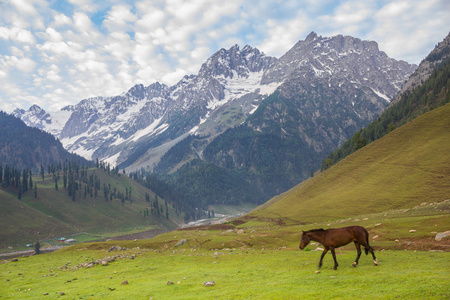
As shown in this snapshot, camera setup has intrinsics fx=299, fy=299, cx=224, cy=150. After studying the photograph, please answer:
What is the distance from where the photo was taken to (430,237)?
3538cm

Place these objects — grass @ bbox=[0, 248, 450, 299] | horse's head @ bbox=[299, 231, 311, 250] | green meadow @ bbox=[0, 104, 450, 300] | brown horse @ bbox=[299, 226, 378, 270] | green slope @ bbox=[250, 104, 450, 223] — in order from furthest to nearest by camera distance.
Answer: green slope @ bbox=[250, 104, 450, 223]
horse's head @ bbox=[299, 231, 311, 250]
brown horse @ bbox=[299, 226, 378, 270]
green meadow @ bbox=[0, 104, 450, 300]
grass @ bbox=[0, 248, 450, 299]

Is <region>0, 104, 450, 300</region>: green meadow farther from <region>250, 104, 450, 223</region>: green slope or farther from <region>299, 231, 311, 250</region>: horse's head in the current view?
<region>299, 231, 311, 250</region>: horse's head

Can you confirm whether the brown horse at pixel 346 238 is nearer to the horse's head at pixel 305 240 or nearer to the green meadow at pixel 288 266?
the horse's head at pixel 305 240

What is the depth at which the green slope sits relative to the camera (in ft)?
270

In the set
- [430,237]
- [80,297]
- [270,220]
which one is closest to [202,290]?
[80,297]

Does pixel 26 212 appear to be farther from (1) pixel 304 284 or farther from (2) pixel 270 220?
(1) pixel 304 284

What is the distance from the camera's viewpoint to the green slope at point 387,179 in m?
82.4

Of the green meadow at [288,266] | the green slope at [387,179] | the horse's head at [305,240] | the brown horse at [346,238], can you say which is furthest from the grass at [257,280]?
the green slope at [387,179]

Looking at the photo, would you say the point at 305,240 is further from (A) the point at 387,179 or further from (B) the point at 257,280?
(A) the point at 387,179

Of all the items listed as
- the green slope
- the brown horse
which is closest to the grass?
the brown horse

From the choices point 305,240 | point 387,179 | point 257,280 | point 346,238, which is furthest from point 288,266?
point 387,179

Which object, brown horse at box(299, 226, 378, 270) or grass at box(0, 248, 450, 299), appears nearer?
grass at box(0, 248, 450, 299)

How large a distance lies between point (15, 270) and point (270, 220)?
227 ft

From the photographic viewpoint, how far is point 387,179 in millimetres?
94688
